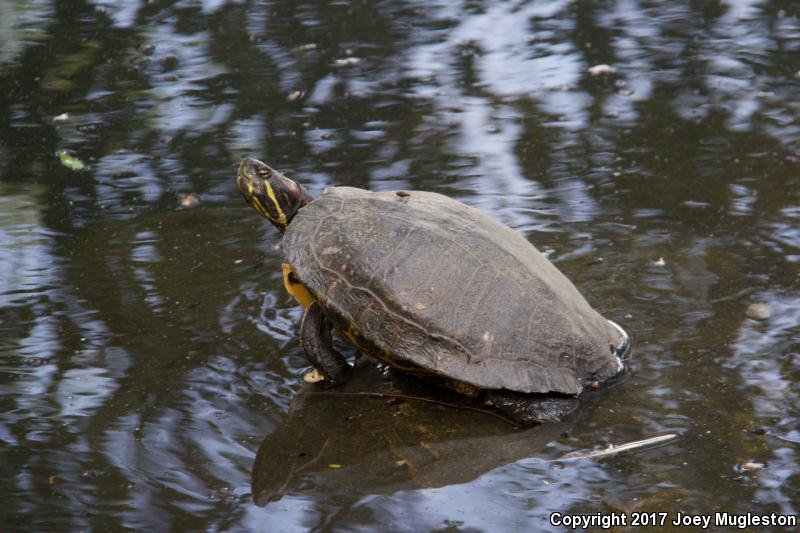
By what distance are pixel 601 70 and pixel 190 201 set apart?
4.43 metres

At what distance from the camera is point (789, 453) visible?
3904mm

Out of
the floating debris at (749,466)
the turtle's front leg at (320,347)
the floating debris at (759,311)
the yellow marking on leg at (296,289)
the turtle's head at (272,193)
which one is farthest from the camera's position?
the turtle's head at (272,193)

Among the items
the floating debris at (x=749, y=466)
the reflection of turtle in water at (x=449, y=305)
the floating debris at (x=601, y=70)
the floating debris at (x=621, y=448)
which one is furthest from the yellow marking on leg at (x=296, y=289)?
the floating debris at (x=601, y=70)

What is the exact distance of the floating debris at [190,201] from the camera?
6.82m

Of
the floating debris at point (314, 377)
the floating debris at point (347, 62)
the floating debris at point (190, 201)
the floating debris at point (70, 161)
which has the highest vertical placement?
the floating debris at point (347, 62)

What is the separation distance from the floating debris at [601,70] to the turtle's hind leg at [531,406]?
→ 5.44 meters

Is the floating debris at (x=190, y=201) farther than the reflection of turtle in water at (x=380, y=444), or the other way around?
the floating debris at (x=190, y=201)

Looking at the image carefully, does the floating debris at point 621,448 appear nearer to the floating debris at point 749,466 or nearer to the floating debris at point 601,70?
the floating debris at point 749,466

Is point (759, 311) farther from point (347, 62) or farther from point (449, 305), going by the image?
point (347, 62)

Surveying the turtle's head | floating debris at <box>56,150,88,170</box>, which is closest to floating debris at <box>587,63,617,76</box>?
the turtle's head

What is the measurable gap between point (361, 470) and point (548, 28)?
7.50 meters

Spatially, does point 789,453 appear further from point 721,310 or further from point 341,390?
point 341,390

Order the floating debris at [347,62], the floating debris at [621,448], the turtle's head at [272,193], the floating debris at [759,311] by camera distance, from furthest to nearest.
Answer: the floating debris at [347,62] → the turtle's head at [272,193] → the floating debris at [759,311] → the floating debris at [621,448]

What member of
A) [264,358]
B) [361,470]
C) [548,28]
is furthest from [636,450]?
[548,28]
